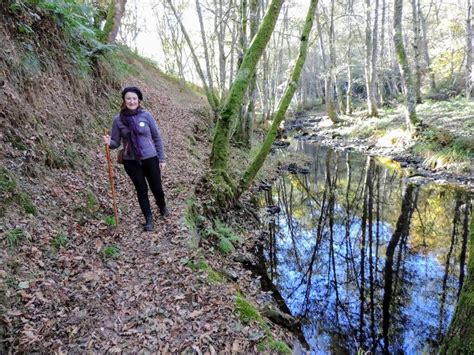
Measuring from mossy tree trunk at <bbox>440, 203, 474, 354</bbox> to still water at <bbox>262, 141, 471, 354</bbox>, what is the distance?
2.52m

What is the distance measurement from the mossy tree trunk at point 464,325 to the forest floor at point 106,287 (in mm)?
1806

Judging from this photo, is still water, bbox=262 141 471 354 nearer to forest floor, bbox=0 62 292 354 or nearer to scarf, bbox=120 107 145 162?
forest floor, bbox=0 62 292 354

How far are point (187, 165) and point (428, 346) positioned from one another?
24.3 ft

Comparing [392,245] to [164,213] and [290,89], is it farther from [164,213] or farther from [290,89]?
[164,213]

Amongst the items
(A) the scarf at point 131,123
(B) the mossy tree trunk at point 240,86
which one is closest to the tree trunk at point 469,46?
(B) the mossy tree trunk at point 240,86

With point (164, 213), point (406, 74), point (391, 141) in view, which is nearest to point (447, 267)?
point (164, 213)

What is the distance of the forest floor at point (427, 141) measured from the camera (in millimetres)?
13180

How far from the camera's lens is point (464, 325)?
283cm

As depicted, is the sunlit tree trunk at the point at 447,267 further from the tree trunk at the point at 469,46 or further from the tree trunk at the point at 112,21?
the tree trunk at the point at 469,46

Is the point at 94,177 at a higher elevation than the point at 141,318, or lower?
higher

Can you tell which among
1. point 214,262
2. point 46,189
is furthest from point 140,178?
point 214,262

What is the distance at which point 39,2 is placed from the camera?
7234 millimetres

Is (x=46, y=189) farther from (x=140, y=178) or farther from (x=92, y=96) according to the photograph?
(x=92, y=96)

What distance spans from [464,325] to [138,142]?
4.81m
